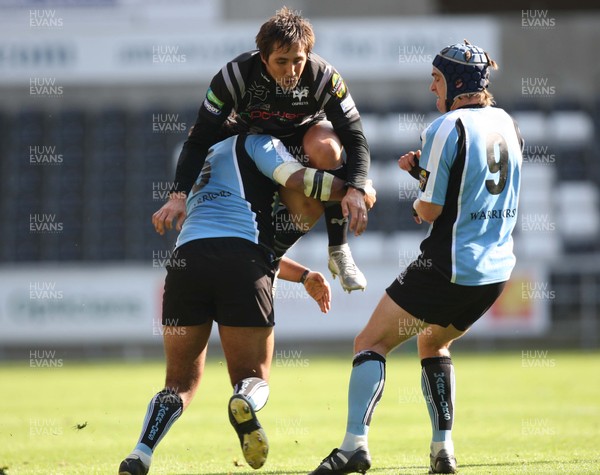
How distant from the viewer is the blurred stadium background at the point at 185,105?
20.2 metres

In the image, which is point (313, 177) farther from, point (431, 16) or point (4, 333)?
point (431, 16)

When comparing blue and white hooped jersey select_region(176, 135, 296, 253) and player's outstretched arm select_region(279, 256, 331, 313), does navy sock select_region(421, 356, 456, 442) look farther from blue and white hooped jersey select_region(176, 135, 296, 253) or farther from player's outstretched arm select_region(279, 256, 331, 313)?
blue and white hooped jersey select_region(176, 135, 296, 253)

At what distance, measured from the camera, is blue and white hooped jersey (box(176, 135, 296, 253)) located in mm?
5414

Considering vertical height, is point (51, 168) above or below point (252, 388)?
above

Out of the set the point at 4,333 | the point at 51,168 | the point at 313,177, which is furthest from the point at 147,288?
the point at 313,177

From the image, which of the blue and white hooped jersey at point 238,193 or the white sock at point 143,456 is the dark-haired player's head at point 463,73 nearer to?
the blue and white hooped jersey at point 238,193

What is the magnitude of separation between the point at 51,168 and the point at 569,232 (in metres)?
10.5

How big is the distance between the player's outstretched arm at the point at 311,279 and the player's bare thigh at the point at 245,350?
882 mm

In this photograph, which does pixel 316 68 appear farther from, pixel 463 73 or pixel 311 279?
pixel 311 279

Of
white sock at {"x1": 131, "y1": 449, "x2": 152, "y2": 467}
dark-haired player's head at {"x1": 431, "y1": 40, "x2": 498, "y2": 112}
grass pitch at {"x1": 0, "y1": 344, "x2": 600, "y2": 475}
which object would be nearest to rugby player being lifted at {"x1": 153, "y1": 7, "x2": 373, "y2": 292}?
dark-haired player's head at {"x1": 431, "y1": 40, "x2": 498, "y2": 112}

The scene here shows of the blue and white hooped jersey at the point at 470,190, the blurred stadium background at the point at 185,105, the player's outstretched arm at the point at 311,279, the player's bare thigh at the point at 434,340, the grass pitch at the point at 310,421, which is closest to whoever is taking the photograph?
the blue and white hooped jersey at the point at 470,190

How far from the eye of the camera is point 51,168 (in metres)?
21.0

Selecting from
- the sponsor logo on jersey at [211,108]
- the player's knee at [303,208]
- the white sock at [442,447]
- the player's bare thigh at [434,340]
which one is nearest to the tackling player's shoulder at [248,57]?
the sponsor logo on jersey at [211,108]

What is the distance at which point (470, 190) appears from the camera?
5391 mm
